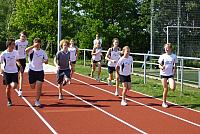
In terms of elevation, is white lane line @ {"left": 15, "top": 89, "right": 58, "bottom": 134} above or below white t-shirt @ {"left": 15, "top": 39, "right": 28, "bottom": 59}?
below

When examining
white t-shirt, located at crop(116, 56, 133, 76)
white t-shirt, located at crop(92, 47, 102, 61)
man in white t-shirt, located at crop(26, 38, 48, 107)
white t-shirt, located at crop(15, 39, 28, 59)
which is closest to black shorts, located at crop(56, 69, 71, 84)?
man in white t-shirt, located at crop(26, 38, 48, 107)

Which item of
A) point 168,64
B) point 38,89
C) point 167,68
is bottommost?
point 38,89

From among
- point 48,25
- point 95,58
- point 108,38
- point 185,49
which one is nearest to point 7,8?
point 48,25

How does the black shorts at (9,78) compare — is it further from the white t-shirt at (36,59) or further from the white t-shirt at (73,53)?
the white t-shirt at (73,53)

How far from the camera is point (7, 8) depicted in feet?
260

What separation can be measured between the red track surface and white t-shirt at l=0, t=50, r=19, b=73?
39.4 inches

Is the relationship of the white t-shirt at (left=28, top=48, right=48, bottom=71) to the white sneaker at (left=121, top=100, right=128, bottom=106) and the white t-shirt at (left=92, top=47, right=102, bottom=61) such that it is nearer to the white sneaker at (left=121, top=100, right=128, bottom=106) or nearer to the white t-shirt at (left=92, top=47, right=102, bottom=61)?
the white sneaker at (left=121, top=100, right=128, bottom=106)

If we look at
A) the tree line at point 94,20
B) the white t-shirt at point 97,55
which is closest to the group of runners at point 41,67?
the white t-shirt at point 97,55

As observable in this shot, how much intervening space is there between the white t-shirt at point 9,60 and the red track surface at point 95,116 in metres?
1.00

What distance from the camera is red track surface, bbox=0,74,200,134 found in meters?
9.33

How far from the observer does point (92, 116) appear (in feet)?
35.4

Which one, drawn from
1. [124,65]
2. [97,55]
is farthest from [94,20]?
[124,65]

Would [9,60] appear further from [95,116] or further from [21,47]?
[95,116]

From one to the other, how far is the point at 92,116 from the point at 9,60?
9.20ft
